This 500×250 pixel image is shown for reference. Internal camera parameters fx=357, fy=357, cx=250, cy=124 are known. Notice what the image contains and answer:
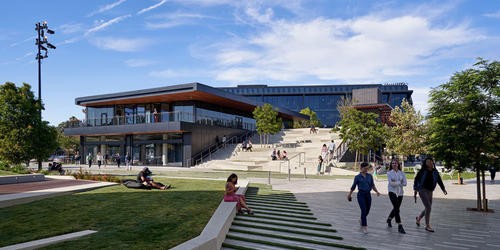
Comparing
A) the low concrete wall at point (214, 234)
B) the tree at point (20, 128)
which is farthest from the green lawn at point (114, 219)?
the tree at point (20, 128)

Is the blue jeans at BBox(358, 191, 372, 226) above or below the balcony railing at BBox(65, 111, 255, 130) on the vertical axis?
below

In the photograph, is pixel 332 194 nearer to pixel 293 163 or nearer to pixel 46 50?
pixel 293 163

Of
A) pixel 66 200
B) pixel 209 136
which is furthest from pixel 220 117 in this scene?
pixel 66 200

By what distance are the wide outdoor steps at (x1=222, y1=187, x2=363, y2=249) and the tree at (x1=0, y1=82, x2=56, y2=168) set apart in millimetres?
14774

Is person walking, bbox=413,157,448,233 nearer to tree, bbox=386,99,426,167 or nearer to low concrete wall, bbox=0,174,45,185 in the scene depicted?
low concrete wall, bbox=0,174,45,185

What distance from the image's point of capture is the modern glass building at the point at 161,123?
35.2m

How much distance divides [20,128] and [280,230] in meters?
17.7

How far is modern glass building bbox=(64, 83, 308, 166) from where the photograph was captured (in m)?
35.2

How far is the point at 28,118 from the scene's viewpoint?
2016 centimetres

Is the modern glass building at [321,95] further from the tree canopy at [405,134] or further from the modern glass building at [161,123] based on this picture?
the tree canopy at [405,134]

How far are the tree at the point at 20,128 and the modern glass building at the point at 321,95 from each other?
2658 inches

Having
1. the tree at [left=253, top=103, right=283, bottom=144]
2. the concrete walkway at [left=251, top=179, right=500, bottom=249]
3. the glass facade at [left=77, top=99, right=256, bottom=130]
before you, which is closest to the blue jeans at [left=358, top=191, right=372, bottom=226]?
the concrete walkway at [left=251, top=179, right=500, bottom=249]

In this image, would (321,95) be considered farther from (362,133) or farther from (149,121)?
(362,133)

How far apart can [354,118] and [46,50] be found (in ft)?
78.4
